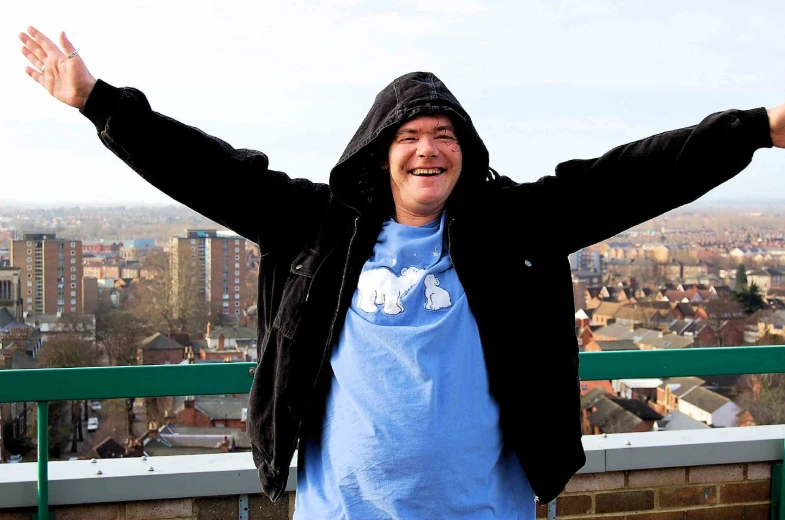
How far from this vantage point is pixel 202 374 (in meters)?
2.54

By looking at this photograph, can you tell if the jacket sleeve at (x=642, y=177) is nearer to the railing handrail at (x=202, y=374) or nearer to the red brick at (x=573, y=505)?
the railing handrail at (x=202, y=374)

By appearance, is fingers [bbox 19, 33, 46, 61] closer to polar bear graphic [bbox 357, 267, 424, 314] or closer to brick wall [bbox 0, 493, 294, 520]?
polar bear graphic [bbox 357, 267, 424, 314]

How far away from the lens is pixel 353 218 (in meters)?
1.81

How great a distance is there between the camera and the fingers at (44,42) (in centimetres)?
164

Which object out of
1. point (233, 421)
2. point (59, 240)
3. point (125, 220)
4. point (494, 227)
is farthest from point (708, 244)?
point (494, 227)

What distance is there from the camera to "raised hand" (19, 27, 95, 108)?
1608 mm

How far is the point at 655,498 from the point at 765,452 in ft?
1.68

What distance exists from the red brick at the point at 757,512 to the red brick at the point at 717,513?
0.9 inches

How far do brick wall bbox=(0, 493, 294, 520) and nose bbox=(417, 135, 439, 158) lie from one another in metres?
1.56

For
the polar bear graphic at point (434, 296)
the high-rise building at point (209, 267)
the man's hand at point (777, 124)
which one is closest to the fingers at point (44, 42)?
the polar bear graphic at point (434, 296)

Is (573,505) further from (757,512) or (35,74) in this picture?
(35,74)

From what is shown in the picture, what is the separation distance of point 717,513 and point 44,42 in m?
2.93

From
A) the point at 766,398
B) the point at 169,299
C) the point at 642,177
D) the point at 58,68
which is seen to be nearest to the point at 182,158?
the point at 58,68

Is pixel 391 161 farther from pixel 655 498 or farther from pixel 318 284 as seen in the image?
pixel 655 498
